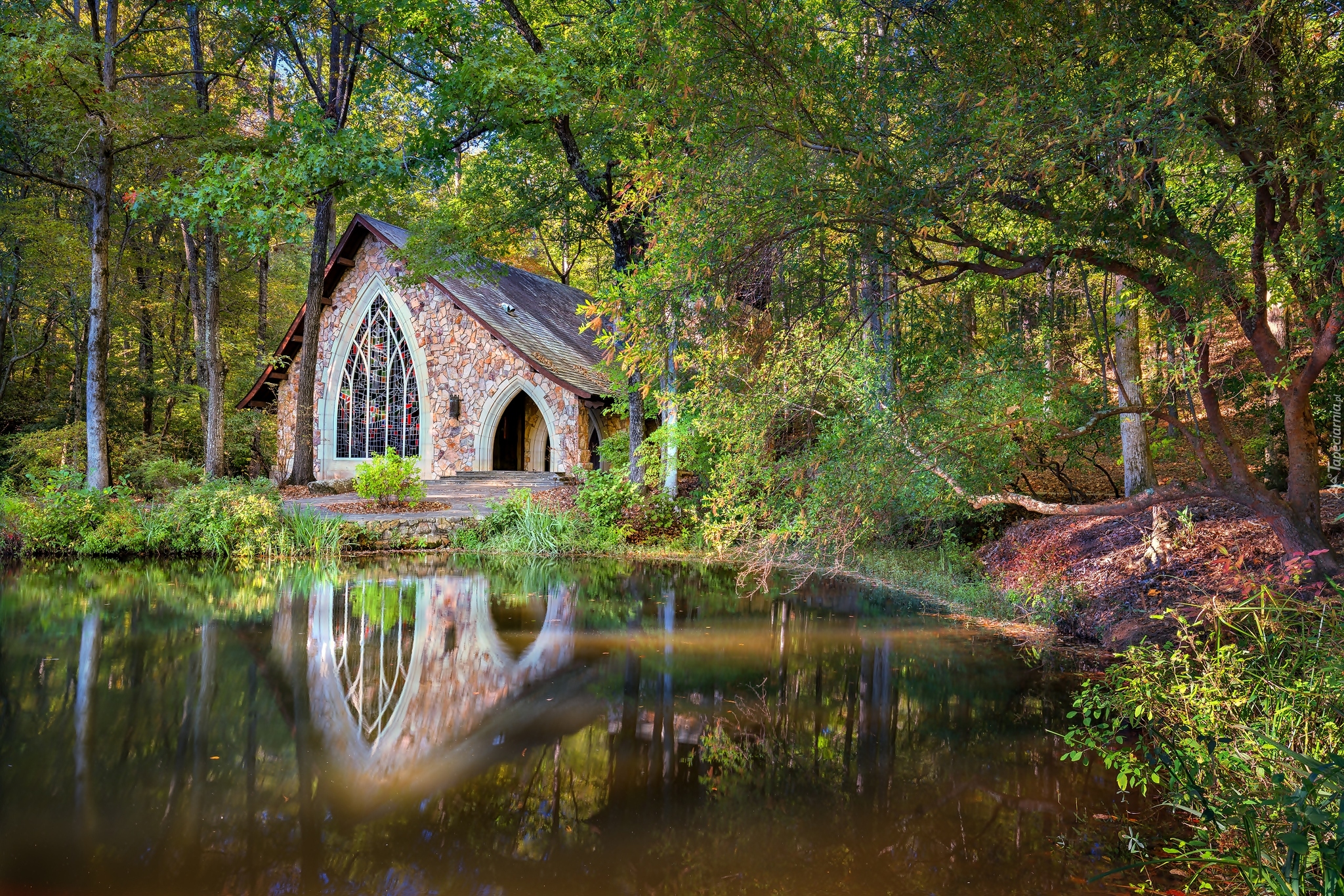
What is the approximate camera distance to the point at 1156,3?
4410mm

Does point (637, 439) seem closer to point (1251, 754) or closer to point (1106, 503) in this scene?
point (1106, 503)

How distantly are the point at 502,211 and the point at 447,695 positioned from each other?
31.7ft

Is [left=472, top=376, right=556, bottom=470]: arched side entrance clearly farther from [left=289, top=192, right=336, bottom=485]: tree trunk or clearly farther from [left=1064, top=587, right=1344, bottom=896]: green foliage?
[left=1064, top=587, right=1344, bottom=896]: green foliage

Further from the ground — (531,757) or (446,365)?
(446,365)

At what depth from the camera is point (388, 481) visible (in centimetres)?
1372

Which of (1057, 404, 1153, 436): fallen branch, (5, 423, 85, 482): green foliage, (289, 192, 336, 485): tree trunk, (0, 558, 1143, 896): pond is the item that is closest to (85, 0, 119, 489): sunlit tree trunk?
(5, 423, 85, 482): green foliage

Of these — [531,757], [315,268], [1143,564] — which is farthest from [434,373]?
[531,757]

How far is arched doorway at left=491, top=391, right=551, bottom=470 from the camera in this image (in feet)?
67.7

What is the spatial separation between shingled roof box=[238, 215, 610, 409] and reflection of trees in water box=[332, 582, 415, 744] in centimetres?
750

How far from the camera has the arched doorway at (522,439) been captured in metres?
20.6

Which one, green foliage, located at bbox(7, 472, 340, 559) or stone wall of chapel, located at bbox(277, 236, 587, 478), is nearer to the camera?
green foliage, located at bbox(7, 472, 340, 559)

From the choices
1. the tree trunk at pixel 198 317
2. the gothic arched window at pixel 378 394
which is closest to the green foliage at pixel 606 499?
the gothic arched window at pixel 378 394

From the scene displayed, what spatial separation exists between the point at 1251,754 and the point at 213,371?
17.4 metres

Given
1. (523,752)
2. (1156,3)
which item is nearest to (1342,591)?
(1156,3)
